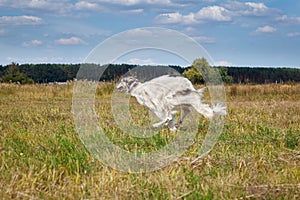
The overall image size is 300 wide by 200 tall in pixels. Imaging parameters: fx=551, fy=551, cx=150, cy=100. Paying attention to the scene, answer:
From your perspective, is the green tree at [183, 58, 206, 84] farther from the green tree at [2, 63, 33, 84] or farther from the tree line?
the green tree at [2, 63, 33, 84]

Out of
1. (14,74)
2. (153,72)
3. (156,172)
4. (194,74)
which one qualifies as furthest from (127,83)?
(14,74)

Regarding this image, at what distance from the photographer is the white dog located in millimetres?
8234

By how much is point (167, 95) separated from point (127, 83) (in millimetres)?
696

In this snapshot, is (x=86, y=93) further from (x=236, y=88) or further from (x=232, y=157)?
(x=236, y=88)

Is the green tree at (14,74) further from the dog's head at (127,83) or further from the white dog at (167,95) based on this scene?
the white dog at (167,95)

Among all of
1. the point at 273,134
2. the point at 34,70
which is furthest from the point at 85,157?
the point at 34,70

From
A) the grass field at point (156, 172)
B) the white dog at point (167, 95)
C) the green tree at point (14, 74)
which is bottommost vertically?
the grass field at point (156, 172)

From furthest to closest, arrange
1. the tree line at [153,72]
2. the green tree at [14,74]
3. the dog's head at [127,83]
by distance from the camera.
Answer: the green tree at [14,74]
the dog's head at [127,83]
the tree line at [153,72]

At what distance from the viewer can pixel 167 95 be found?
8.27m

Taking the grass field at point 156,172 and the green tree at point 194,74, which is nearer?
the grass field at point 156,172

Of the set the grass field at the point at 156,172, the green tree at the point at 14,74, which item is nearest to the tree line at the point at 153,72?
the green tree at the point at 14,74

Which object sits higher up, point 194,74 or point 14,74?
point 14,74

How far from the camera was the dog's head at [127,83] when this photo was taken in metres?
8.50

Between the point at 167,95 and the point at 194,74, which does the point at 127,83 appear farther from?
the point at 194,74
